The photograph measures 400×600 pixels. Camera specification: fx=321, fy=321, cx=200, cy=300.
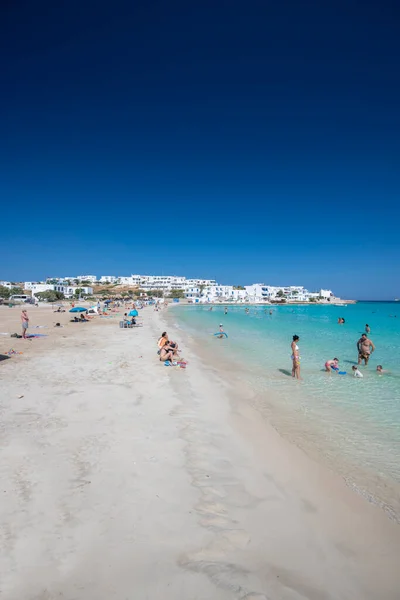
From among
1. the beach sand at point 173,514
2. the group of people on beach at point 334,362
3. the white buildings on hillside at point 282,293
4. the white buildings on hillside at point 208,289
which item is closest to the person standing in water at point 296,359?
the group of people on beach at point 334,362

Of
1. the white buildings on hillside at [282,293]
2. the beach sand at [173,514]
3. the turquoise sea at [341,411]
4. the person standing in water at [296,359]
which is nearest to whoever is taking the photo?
the beach sand at [173,514]

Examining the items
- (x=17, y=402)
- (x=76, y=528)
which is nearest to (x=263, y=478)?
(x=76, y=528)

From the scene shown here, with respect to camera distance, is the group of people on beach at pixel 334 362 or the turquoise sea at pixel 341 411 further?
the group of people on beach at pixel 334 362

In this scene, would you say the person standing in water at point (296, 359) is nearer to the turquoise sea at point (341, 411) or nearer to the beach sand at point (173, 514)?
the turquoise sea at point (341, 411)

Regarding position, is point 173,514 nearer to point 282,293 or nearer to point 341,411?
point 341,411

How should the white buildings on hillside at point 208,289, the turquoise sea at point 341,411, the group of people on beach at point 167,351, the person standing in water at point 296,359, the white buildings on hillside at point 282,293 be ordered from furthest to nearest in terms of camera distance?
the white buildings on hillside at point 282,293 < the white buildings on hillside at point 208,289 < the group of people on beach at point 167,351 < the person standing in water at point 296,359 < the turquoise sea at point 341,411

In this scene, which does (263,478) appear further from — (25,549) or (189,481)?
(25,549)

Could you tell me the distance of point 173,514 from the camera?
3.58 meters

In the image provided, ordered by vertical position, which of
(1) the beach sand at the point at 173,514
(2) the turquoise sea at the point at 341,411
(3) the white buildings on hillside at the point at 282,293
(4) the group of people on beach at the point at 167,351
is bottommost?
(2) the turquoise sea at the point at 341,411

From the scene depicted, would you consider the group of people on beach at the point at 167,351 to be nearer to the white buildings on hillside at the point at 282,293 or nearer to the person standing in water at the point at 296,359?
the person standing in water at the point at 296,359

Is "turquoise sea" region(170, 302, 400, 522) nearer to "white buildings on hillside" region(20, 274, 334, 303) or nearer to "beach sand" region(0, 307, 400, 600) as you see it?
"beach sand" region(0, 307, 400, 600)

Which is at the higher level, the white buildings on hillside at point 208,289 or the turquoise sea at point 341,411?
the white buildings on hillside at point 208,289

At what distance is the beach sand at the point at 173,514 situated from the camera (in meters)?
2.75

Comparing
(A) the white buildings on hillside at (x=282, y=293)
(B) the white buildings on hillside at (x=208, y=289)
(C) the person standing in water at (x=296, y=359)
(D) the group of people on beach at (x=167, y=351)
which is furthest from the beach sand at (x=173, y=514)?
(A) the white buildings on hillside at (x=282, y=293)
